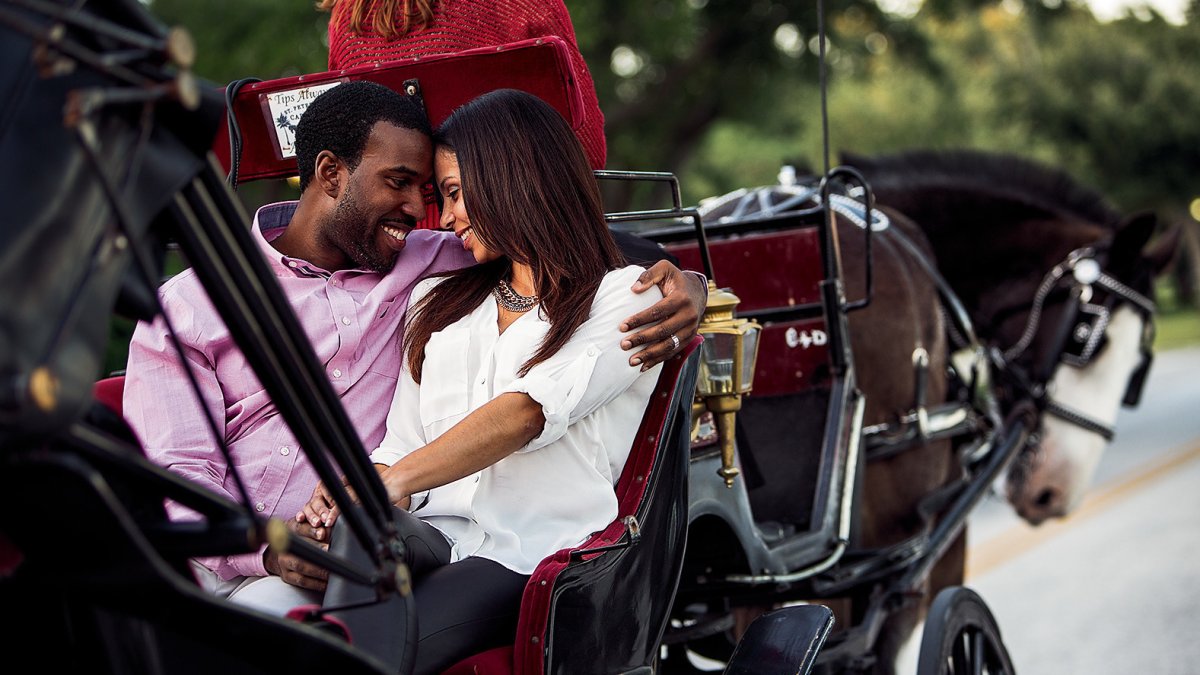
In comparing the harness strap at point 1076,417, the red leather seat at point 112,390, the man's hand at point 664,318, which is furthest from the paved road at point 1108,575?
the red leather seat at point 112,390

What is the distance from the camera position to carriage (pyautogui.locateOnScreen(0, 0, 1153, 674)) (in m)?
1.37

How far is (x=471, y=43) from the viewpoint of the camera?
3.27 meters

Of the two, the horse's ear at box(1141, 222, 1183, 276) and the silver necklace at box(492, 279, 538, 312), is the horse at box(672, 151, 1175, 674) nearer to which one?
the horse's ear at box(1141, 222, 1183, 276)

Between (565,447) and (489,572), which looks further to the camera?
(565,447)

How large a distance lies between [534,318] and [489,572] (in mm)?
523

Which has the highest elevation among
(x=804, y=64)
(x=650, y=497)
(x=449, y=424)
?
(x=449, y=424)

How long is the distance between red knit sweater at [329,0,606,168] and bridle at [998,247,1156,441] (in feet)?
9.60

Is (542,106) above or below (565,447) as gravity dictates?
above

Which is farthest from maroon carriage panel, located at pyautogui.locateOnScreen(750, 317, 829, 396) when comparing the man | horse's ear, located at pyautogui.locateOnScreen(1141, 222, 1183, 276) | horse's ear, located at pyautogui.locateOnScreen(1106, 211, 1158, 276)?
horse's ear, located at pyautogui.locateOnScreen(1141, 222, 1183, 276)

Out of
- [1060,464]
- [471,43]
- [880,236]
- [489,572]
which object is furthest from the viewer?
[1060,464]

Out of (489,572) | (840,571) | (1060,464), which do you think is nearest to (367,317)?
(489,572)

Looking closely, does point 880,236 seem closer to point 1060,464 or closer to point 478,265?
point 1060,464

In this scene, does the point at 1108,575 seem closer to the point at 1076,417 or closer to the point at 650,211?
the point at 1076,417

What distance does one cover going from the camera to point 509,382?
2475mm
